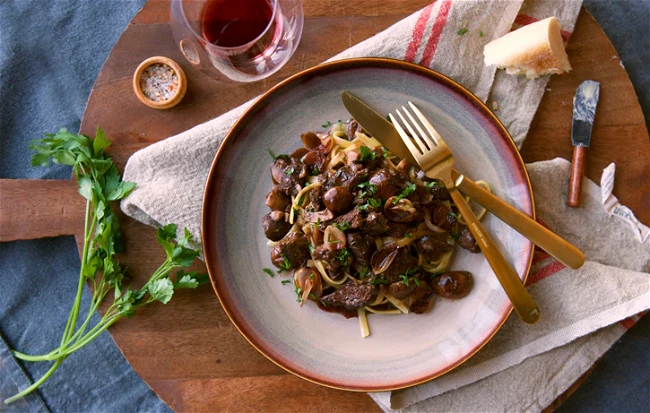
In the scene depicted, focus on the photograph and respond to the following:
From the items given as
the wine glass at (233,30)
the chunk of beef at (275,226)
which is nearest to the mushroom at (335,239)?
the chunk of beef at (275,226)

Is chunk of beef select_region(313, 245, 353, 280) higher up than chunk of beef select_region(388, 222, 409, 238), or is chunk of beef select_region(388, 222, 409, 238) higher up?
chunk of beef select_region(388, 222, 409, 238)

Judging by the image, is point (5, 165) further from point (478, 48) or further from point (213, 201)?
point (478, 48)

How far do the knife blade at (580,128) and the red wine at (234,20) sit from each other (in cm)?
199

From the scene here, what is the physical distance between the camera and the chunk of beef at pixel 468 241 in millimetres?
3383

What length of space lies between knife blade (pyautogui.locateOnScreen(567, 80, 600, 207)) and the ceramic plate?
0.38 meters

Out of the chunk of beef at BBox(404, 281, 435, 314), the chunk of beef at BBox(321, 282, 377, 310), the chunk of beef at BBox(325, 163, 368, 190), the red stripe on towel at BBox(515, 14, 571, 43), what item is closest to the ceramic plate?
→ the chunk of beef at BBox(404, 281, 435, 314)

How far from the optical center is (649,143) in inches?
139

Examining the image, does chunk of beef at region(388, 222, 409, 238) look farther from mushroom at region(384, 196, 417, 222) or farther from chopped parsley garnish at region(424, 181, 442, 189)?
chopped parsley garnish at region(424, 181, 442, 189)

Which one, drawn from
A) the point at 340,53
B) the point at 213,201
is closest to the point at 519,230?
the point at 340,53

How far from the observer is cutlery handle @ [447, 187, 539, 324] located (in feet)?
10.6

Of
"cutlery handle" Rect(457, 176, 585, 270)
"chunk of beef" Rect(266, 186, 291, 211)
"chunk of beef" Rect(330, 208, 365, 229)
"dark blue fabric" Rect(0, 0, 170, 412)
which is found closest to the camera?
"cutlery handle" Rect(457, 176, 585, 270)

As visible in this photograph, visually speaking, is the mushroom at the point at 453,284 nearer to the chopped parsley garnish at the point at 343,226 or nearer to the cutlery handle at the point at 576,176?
the chopped parsley garnish at the point at 343,226

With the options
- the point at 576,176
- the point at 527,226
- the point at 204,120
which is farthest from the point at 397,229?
the point at 204,120

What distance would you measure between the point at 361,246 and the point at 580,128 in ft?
5.13
